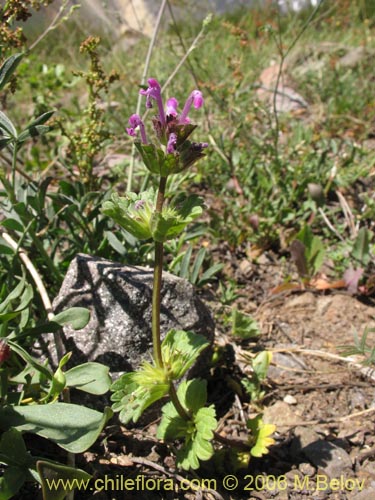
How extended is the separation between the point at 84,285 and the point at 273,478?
929mm

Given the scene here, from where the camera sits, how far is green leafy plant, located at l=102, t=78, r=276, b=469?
49.0 inches

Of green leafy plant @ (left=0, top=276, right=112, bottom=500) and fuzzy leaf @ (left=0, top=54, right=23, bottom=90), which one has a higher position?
fuzzy leaf @ (left=0, top=54, right=23, bottom=90)

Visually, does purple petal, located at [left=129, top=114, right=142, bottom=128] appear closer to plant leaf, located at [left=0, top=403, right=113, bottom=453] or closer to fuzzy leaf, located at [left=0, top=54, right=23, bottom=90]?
fuzzy leaf, located at [left=0, top=54, right=23, bottom=90]

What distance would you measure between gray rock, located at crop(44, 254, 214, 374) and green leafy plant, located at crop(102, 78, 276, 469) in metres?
0.24

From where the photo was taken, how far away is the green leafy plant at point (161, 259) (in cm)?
124

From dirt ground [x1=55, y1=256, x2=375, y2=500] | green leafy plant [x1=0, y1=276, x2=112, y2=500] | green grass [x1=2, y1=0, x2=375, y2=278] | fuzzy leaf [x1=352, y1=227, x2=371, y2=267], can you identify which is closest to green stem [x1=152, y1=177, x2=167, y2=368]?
green leafy plant [x1=0, y1=276, x2=112, y2=500]

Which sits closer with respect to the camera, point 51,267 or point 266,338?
point 51,267

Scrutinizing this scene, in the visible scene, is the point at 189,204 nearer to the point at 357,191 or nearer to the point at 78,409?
the point at 78,409

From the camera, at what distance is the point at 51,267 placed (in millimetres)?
1892

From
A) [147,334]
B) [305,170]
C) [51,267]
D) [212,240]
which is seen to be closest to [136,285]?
[147,334]

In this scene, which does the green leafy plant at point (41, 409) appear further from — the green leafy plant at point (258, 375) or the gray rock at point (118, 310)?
the green leafy plant at point (258, 375)

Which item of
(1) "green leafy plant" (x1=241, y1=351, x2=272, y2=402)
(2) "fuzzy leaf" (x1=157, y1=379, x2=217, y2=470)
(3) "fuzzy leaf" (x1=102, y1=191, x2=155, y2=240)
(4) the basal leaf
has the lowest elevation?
(1) "green leafy plant" (x1=241, y1=351, x2=272, y2=402)

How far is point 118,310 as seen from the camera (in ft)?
5.62

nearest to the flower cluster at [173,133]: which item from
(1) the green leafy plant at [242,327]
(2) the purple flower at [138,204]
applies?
(2) the purple flower at [138,204]
